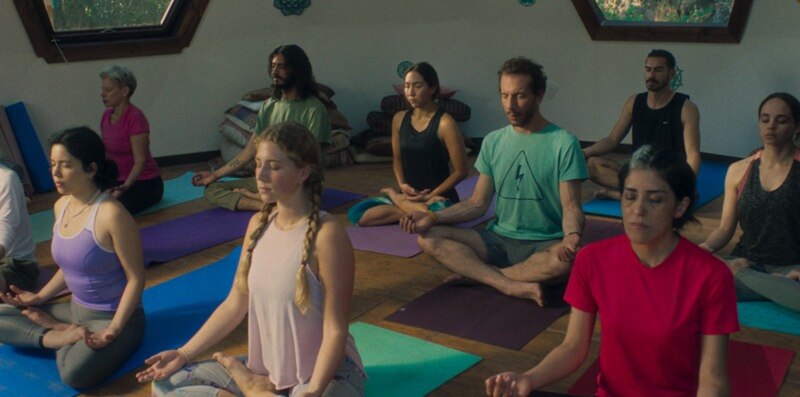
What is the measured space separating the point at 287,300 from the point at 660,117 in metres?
3.34

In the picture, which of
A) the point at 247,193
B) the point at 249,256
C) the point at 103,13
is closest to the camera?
the point at 249,256

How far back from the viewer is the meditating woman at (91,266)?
304 centimetres

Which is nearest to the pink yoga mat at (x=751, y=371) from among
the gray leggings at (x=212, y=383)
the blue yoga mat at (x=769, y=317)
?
the blue yoga mat at (x=769, y=317)

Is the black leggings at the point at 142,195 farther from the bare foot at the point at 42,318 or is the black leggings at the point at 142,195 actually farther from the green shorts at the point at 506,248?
the green shorts at the point at 506,248

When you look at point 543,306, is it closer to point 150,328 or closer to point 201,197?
point 150,328

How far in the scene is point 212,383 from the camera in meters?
2.61

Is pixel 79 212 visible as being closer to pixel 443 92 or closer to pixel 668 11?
pixel 443 92

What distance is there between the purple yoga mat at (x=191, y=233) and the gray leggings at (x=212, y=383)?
1924mm

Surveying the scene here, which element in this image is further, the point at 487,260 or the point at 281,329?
the point at 487,260

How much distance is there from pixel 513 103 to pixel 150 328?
1.69 meters

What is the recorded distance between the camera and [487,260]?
154 inches

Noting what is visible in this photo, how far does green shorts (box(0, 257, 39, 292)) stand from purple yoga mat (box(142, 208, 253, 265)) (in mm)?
639

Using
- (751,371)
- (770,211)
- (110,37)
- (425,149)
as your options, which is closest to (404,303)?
(425,149)

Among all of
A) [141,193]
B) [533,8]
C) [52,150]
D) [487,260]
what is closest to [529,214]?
[487,260]
